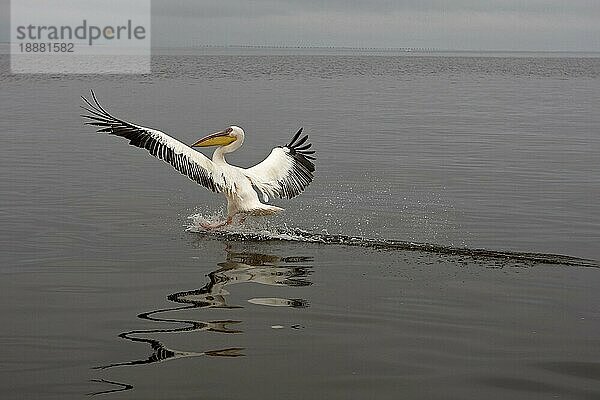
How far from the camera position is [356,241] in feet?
32.6

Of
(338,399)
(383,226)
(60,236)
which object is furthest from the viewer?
(383,226)

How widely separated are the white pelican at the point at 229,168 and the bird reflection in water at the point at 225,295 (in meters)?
0.92

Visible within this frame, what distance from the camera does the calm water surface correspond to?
5.95 m

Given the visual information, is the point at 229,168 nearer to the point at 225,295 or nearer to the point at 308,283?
the point at 308,283

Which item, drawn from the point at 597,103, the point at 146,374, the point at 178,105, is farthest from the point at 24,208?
the point at 597,103

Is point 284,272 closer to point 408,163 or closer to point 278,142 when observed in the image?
point 408,163

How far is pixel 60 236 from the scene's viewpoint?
988 centimetres

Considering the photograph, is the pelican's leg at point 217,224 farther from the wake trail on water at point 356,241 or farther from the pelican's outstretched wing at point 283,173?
the pelican's outstretched wing at point 283,173

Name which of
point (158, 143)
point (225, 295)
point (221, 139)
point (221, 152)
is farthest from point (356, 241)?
point (225, 295)

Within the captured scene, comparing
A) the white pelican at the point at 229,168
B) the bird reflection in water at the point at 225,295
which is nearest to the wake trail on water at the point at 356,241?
the white pelican at the point at 229,168

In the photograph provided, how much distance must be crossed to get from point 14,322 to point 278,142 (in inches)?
505

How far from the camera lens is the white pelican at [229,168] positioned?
10055mm

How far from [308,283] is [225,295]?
2.76ft

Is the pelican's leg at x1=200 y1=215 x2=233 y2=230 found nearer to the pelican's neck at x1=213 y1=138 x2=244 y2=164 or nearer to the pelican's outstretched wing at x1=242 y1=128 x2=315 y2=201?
the pelican's outstretched wing at x1=242 y1=128 x2=315 y2=201
